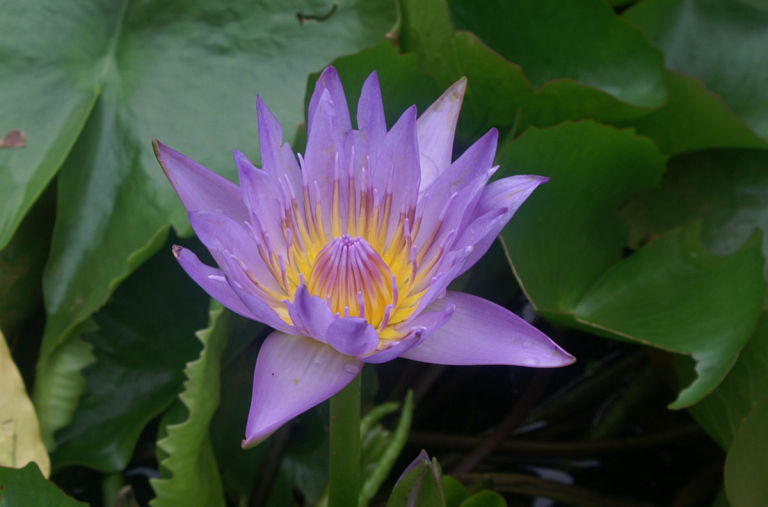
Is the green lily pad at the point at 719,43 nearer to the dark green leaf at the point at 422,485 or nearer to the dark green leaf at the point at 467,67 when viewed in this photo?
the dark green leaf at the point at 467,67

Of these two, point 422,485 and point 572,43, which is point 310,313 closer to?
point 422,485

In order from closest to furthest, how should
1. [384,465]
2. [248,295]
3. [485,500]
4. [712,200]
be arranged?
[248,295] → [485,500] → [384,465] → [712,200]

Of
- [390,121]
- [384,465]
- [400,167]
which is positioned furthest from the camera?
[390,121]

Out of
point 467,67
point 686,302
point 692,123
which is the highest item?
point 467,67

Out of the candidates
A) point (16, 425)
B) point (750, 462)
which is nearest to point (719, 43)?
point (750, 462)

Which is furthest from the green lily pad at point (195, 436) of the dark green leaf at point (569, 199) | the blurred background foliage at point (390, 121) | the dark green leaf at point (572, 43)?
the dark green leaf at point (572, 43)

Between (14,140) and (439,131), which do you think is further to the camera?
(14,140)

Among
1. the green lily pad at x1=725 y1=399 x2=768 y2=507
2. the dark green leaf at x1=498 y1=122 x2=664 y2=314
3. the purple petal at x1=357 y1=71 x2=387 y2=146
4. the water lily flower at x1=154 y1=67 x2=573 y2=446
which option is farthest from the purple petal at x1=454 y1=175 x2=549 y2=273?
the green lily pad at x1=725 y1=399 x2=768 y2=507
